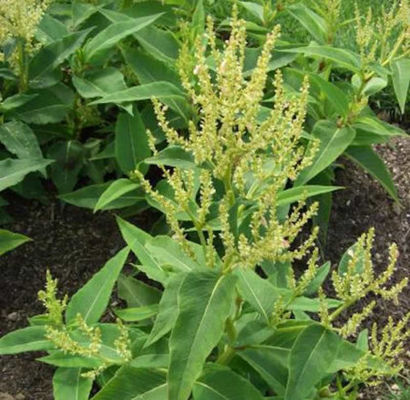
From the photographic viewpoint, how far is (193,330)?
223cm

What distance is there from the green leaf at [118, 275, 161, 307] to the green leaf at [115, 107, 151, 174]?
0.47m

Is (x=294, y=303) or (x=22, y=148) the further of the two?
(x=22, y=148)

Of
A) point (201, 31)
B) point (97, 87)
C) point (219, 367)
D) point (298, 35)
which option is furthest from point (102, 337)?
point (298, 35)

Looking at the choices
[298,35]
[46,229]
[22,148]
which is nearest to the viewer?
[22,148]

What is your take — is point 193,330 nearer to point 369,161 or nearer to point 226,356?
point 226,356

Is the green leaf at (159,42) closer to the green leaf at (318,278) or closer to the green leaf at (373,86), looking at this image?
the green leaf at (373,86)

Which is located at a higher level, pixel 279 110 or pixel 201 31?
pixel 279 110

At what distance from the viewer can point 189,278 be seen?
89.4 inches

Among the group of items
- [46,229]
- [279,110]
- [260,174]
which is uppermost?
[279,110]

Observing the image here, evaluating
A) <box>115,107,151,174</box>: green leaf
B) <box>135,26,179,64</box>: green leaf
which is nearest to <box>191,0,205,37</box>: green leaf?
<box>135,26,179,64</box>: green leaf

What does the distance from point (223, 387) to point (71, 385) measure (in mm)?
497

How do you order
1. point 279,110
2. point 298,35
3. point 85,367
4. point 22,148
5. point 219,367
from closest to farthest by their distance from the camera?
point 279,110
point 219,367
point 85,367
point 22,148
point 298,35

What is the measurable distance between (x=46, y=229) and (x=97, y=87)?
63cm

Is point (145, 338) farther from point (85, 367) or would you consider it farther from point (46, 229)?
point (46, 229)
